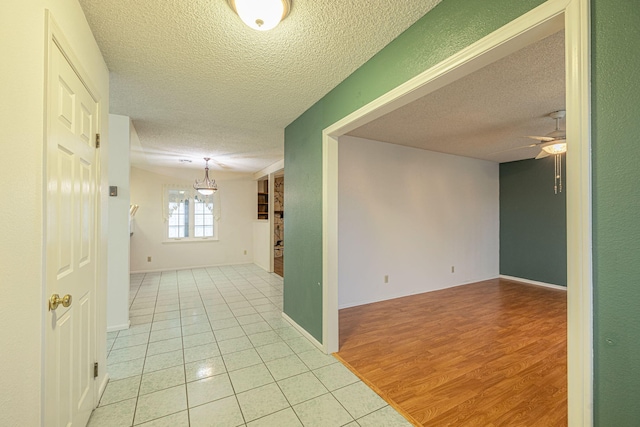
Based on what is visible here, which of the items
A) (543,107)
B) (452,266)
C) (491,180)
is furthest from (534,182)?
(543,107)

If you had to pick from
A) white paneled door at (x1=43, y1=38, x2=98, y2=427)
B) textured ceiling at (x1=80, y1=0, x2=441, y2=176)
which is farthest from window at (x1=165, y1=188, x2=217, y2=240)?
white paneled door at (x1=43, y1=38, x2=98, y2=427)

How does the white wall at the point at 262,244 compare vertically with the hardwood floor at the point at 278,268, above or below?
above

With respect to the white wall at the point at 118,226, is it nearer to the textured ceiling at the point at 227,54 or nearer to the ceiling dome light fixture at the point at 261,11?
the textured ceiling at the point at 227,54

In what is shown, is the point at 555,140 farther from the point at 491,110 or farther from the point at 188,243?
the point at 188,243

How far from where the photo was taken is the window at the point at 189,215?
6.43m

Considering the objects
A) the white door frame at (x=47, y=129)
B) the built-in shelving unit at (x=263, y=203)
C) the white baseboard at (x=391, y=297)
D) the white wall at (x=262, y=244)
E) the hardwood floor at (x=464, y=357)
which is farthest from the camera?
the built-in shelving unit at (x=263, y=203)

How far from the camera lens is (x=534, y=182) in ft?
16.8

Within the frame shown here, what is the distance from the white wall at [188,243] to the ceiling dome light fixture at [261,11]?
576 centimetres

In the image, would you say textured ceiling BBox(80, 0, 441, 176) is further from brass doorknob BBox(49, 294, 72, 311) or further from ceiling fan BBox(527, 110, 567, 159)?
ceiling fan BBox(527, 110, 567, 159)

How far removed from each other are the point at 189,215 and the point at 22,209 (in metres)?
6.18

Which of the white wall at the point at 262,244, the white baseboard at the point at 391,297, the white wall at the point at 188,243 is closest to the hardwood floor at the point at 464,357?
the white baseboard at the point at 391,297

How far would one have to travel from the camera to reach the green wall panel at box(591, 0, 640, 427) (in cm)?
81

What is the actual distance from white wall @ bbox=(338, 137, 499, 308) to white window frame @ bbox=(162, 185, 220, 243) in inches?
173

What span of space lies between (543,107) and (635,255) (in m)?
2.73
